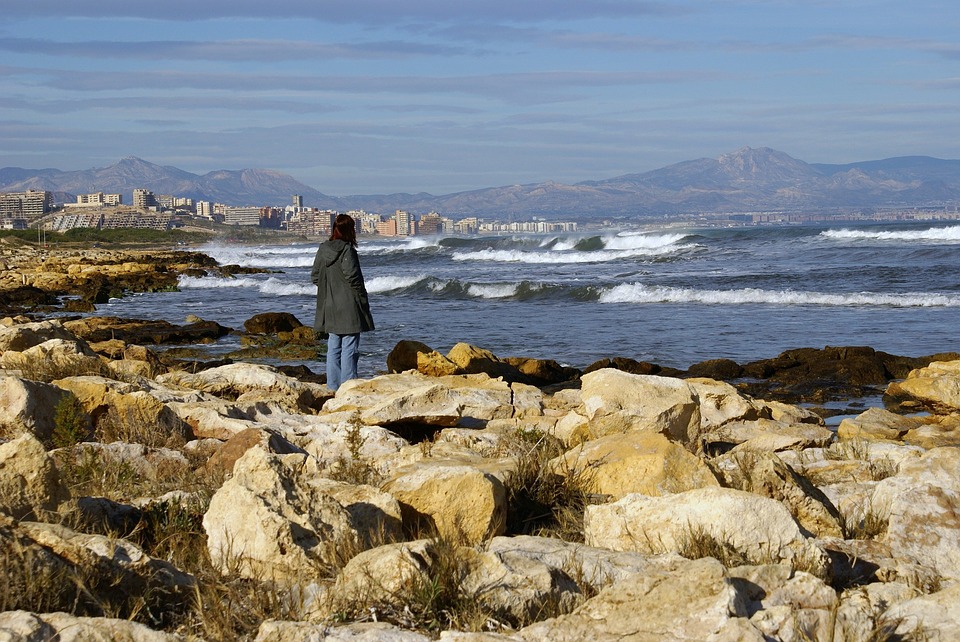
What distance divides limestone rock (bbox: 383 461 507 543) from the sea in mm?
9227

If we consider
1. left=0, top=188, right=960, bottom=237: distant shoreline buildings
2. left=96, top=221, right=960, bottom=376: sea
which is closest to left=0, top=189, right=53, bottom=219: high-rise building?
left=0, top=188, right=960, bottom=237: distant shoreline buildings

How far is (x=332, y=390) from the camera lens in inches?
367

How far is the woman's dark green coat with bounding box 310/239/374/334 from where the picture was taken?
9.27 meters

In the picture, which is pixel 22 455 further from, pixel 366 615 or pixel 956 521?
pixel 956 521

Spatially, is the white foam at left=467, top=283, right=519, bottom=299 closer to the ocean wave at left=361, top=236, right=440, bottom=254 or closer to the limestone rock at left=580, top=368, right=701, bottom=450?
the limestone rock at left=580, top=368, right=701, bottom=450

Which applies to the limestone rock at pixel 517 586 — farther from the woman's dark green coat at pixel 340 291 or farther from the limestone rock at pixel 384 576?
the woman's dark green coat at pixel 340 291

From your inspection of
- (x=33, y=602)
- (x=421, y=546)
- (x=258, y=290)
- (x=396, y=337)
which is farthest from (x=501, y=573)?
(x=258, y=290)

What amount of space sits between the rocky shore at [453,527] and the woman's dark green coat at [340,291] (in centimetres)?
251

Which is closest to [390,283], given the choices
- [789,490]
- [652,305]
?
[652,305]

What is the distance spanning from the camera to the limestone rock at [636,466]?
4422mm

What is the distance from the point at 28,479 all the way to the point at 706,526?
8.13 feet

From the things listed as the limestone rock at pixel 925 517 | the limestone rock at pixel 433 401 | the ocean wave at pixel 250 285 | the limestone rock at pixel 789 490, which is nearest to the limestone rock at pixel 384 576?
the limestone rock at pixel 789 490

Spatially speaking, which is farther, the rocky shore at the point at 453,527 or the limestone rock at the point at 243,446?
the limestone rock at the point at 243,446

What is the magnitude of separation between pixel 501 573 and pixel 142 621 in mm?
1095
